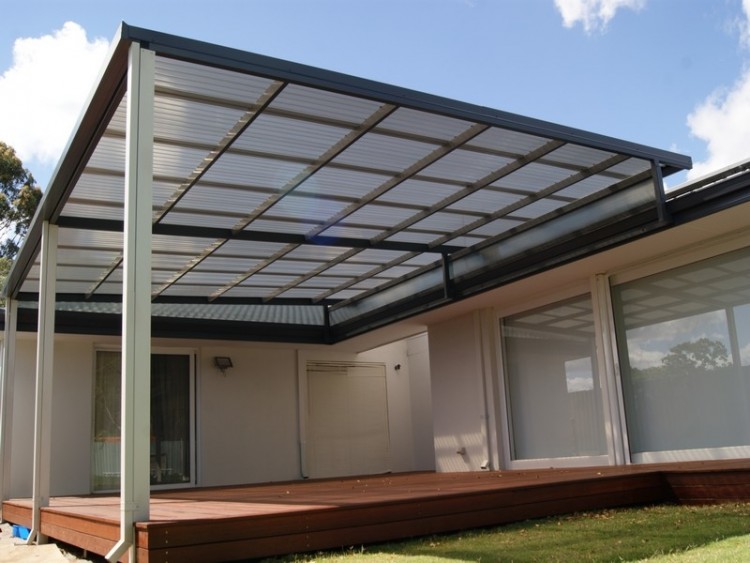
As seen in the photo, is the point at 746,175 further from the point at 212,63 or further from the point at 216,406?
the point at 216,406

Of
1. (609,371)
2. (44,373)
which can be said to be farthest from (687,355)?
(44,373)

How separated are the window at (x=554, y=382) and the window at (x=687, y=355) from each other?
609mm

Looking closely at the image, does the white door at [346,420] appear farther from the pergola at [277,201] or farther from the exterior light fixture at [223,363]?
the pergola at [277,201]

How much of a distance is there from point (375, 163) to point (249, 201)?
154cm

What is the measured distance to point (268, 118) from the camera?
239 inches

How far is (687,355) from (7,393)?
329 inches

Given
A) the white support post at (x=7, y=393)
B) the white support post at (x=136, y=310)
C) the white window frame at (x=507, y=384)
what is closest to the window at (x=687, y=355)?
the white window frame at (x=507, y=384)

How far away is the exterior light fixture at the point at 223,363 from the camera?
1346 centimetres

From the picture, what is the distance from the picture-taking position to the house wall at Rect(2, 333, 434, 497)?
1191 cm

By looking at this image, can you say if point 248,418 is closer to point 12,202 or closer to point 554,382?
point 554,382

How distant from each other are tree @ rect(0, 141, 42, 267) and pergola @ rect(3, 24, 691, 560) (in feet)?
49.3

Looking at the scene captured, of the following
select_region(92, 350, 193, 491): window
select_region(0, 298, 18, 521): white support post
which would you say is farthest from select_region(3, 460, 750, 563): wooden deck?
select_region(92, 350, 193, 491): window

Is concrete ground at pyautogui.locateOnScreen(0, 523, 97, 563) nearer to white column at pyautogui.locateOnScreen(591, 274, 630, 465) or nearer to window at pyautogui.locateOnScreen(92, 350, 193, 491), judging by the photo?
window at pyautogui.locateOnScreen(92, 350, 193, 491)

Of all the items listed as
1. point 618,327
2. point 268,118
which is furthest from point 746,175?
point 268,118
